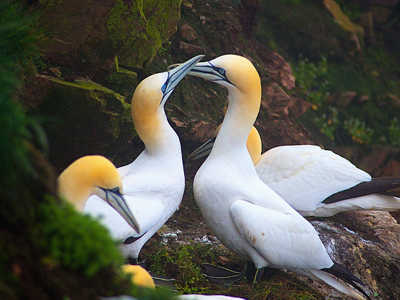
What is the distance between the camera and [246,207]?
5.18 m

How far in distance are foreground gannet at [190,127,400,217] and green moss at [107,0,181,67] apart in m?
1.24

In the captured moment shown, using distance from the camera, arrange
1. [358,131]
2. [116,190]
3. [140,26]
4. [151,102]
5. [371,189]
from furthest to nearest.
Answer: [358,131], [371,189], [140,26], [151,102], [116,190]

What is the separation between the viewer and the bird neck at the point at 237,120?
18.6 ft

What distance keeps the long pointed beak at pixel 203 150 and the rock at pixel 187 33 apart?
1.72 metres

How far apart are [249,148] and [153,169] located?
6.00 ft

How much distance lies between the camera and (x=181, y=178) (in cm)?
555

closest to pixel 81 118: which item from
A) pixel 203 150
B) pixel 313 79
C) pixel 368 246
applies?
pixel 203 150

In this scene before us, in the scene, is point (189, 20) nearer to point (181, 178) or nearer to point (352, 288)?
point (181, 178)

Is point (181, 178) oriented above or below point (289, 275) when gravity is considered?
above

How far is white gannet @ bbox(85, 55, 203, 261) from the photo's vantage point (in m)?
5.08

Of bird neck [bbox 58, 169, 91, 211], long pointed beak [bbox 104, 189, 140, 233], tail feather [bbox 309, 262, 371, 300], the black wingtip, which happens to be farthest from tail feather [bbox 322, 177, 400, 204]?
bird neck [bbox 58, 169, 91, 211]

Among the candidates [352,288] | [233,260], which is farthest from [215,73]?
[352,288]

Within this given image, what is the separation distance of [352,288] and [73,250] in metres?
3.66

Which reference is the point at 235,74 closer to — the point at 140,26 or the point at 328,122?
the point at 140,26
